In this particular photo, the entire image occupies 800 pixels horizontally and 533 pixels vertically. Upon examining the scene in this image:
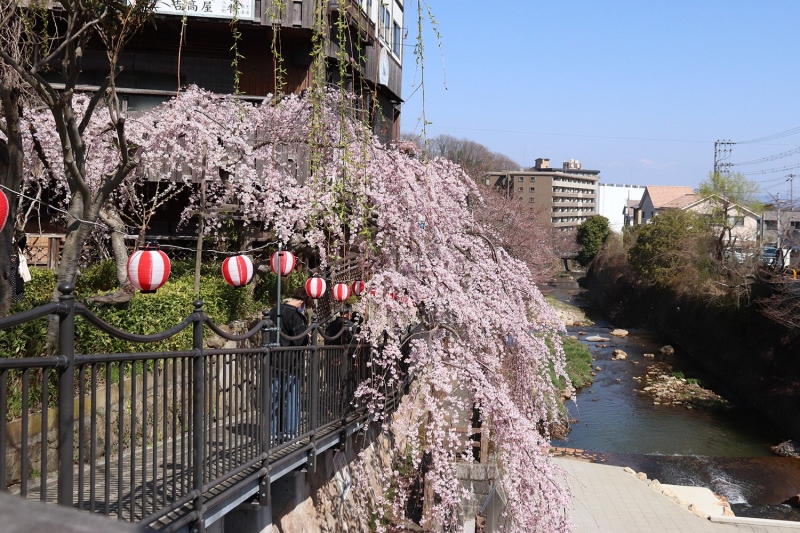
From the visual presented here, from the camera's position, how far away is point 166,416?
424cm

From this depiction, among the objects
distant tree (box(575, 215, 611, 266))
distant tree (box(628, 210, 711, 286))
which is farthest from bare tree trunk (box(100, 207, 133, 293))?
distant tree (box(575, 215, 611, 266))

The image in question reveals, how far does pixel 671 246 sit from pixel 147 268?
3598 cm

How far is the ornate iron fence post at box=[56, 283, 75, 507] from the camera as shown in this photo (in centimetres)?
326

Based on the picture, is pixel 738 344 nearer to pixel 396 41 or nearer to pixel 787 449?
pixel 787 449

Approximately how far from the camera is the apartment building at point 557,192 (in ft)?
269

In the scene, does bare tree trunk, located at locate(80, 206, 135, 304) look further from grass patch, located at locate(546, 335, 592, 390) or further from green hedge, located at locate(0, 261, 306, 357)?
grass patch, located at locate(546, 335, 592, 390)

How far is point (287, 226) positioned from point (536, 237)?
27.8m

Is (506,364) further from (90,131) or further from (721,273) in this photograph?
(721,273)

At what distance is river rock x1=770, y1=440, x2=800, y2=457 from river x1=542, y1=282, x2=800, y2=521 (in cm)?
25

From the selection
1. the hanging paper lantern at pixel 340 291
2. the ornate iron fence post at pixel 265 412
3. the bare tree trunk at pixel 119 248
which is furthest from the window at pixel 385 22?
the ornate iron fence post at pixel 265 412

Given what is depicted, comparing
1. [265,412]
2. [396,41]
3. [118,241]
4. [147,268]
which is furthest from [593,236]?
[265,412]

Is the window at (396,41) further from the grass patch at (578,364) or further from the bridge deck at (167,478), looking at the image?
the bridge deck at (167,478)

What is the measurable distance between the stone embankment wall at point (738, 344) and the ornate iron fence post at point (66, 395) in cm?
2270

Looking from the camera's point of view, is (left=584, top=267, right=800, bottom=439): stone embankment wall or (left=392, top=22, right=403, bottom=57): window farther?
(left=584, top=267, right=800, bottom=439): stone embankment wall
